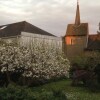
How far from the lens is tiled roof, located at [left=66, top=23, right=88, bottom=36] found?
68.8 meters

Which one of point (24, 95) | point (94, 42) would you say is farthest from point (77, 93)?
point (94, 42)

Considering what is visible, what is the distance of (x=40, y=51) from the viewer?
22844 millimetres

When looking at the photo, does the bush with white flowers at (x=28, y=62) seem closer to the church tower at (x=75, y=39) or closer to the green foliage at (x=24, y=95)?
the green foliage at (x=24, y=95)

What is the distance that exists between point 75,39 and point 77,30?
2665mm

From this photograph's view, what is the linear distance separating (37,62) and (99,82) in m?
5.17

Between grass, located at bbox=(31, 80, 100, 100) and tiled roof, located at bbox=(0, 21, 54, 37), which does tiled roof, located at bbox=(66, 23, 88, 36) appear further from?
grass, located at bbox=(31, 80, 100, 100)

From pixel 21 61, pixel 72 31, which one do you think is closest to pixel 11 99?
pixel 21 61

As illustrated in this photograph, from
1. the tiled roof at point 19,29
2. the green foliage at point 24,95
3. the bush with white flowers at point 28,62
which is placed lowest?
the green foliage at point 24,95

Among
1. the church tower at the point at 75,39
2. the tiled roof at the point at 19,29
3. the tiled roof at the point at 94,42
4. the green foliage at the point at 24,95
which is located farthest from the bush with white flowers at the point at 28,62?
the church tower at the point at 75,39

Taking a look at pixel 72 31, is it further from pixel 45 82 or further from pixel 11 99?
pixel 11 99

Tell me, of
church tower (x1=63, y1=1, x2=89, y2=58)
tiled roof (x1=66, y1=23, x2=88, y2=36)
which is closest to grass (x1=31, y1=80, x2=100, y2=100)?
church tower (x1=63, y1=1, x2=89, y2=58)

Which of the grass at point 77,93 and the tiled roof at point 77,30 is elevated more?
the tiled roof at point 77,30

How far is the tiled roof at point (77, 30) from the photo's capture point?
68812 mm

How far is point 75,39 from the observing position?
68812 millimetres
